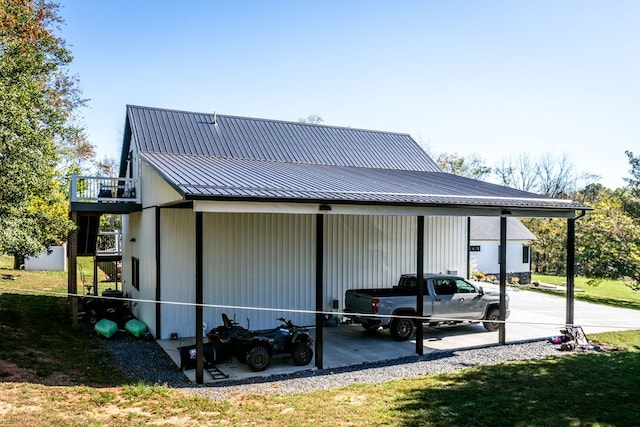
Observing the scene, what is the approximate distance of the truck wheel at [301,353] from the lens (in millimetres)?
9367

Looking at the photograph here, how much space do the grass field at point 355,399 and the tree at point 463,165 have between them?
30707mm

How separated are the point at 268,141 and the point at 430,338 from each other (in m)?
8.31

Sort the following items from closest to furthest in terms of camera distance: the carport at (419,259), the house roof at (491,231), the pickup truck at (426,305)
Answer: the carport at (419,259), the pickup truck at (426,305), the house roof at (491,231)

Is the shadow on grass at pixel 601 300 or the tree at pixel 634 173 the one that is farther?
the tree at pixel 634 173

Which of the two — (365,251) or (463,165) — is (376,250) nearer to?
(365,251)

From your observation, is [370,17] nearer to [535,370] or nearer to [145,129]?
[145,129]

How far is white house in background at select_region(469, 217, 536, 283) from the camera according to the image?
25891 mm

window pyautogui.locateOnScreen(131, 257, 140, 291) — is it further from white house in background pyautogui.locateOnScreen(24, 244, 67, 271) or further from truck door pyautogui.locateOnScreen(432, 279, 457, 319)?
white house in background pyautogui.locateOnScreen(24, 244, 67, 271)

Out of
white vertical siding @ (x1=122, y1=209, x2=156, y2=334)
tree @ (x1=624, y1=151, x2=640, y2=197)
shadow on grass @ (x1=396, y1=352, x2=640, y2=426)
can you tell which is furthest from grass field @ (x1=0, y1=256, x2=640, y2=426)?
tree @ (x1=624, y1=151, x2=640, y2=197)

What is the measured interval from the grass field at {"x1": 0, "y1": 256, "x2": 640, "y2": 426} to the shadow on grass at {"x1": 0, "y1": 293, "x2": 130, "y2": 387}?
3 cm

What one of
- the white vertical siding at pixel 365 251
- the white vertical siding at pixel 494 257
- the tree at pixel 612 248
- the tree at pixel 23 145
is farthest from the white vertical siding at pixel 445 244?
the tree at pixel 23 145

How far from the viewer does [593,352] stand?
421 inches

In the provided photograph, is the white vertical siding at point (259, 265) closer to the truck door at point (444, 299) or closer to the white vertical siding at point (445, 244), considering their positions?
the truck door at point (444, 299)

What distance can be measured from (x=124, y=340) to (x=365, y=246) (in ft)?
23.1
